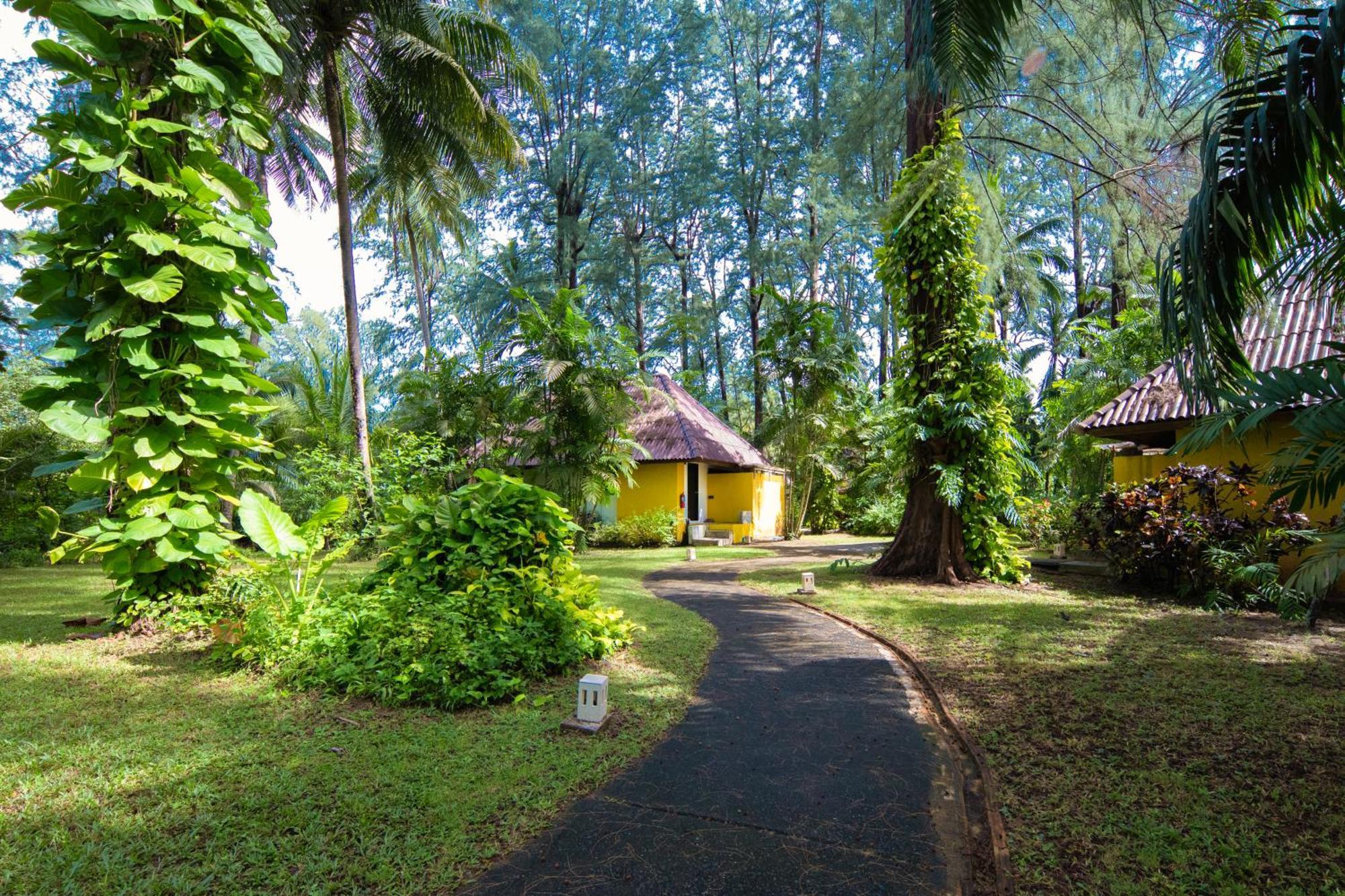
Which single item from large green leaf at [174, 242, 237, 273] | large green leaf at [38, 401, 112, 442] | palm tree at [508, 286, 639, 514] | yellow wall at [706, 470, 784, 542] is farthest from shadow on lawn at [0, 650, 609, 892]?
yellow wall at [706, 470, 784, 542]

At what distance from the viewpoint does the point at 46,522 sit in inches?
184

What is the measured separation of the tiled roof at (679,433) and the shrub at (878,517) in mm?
3815

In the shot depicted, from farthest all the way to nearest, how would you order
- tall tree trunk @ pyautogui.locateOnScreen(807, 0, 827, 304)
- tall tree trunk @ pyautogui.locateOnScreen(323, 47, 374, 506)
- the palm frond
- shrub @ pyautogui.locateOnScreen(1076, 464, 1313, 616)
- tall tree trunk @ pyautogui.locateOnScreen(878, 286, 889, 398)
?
tall tree trunk @ pyautogui.locateOnScreen(878, 286, 889, 398), tall tree trunk @ pyautogui.locateOnScreen(807, 0, 827, 304), tall tree trunk @ pyautogui.locateOnScreen(323, 47, 374, 506), shrub @ pyautogui.locateOnScreen(1076, 464, 1313, 616), the palm frond

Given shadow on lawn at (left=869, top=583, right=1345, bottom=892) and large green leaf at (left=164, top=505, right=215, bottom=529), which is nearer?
shadow on lawn at (left=869, top=583, right=1345, bottom=892)

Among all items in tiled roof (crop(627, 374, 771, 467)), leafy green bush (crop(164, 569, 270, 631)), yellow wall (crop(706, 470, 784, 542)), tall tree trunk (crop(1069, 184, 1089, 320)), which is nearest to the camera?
leafy green bush (crop(164, 569, 270, 631))

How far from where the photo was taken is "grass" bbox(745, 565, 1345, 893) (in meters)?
2.60

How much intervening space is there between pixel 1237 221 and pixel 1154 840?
9.76ft

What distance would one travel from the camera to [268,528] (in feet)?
16.1

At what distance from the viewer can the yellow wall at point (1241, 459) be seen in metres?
8.37

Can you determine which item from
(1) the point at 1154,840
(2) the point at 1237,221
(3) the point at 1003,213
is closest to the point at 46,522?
(1) the point at 1154,840

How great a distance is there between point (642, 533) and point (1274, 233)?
15.7 metres

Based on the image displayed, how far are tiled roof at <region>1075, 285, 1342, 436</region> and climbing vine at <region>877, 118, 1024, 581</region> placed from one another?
1742mm

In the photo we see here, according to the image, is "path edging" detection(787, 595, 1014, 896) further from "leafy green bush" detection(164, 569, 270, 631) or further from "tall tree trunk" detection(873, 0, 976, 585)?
"leafy green bush" detection(164, 569, 270, 631)

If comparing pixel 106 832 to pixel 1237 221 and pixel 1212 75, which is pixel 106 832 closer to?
pixel 1237 221
